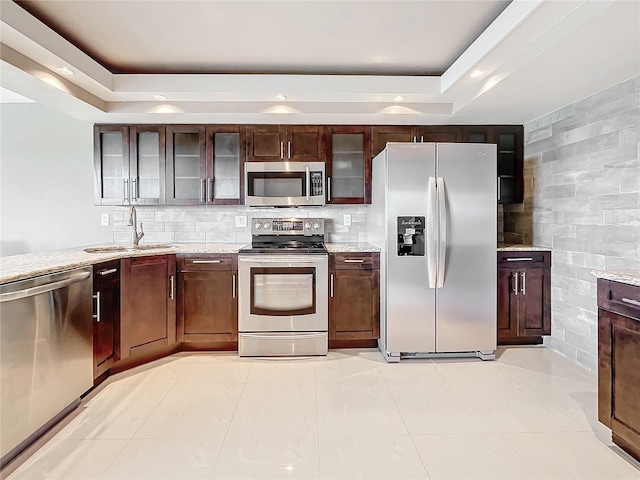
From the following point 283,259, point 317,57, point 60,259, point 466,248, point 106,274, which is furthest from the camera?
point 283,259

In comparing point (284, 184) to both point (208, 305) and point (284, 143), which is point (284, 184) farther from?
point (208, 305)

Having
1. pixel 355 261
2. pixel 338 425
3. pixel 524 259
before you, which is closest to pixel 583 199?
pixel 524 259

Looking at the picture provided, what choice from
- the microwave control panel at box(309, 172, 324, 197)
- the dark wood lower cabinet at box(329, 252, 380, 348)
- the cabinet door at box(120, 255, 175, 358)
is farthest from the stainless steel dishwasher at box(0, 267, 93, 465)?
the microwave control panel at box(309, 172, 324, 197)

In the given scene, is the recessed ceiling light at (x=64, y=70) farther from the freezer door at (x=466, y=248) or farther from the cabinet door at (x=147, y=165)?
the freezer door at (x=466, y=248)

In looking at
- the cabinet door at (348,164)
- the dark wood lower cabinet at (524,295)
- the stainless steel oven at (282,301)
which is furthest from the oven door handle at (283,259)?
the dark wood lower cabinet at (524,295)

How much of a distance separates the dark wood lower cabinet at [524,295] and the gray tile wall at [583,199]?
0.07 m

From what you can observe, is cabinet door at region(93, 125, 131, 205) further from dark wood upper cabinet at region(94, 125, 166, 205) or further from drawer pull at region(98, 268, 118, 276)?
drawer pull at region(98, 268, 118, 276)

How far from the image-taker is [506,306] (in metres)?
3.54

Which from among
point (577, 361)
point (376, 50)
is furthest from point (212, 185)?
point (577, 361)

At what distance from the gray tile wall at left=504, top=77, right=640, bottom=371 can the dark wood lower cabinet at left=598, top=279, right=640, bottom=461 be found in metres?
0.96

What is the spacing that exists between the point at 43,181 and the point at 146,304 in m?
→ 2.06

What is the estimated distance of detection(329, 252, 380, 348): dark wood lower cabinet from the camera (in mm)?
3463

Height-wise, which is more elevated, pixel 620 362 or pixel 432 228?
pixel 432 228

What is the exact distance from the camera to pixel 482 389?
272 cm
